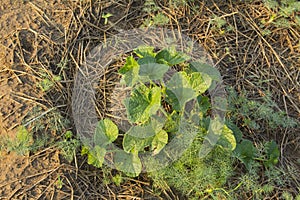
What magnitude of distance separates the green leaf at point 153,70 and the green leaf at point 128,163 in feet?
1.23

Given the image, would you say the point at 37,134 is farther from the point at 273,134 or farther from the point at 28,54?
the point at 273,134

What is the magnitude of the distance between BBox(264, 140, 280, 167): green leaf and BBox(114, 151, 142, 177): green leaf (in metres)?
0.66

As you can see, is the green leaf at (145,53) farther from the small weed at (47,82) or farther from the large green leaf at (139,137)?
the small weed at (47,82)

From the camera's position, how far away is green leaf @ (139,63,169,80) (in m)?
1.94

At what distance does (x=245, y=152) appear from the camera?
82.0 inches

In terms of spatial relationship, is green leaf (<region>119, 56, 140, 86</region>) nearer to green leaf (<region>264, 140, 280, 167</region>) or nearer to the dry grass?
the dry grass

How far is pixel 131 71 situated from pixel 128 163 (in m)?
0.43

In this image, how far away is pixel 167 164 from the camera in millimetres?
2023

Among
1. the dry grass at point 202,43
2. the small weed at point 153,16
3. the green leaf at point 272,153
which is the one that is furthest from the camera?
the small weed at point 153,16

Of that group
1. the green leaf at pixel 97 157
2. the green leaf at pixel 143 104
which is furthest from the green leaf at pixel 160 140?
the green leaf at pixel 97 157

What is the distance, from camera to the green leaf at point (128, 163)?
198 cm

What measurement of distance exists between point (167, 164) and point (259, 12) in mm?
1155

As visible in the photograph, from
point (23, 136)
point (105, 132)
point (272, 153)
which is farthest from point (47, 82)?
point (272, 153)

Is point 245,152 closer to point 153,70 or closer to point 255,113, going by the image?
point 255,113
